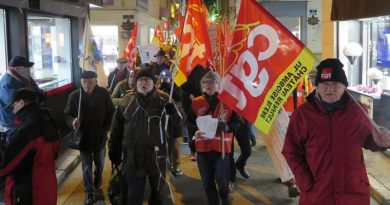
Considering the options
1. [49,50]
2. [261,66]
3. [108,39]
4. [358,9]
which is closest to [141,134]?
[261,66]

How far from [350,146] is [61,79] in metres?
8.80

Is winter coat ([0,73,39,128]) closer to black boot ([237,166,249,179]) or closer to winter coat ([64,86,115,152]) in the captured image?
winter coat ([64,86,115,152])

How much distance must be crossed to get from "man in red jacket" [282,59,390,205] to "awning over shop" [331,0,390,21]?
9.29ft

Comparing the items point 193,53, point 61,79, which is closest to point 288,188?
point 193,53

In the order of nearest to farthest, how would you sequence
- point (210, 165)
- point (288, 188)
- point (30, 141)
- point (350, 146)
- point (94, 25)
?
point (350, 146) < point (30, 141) < point (210, 165) < point (288, 188) < point (94, 25)

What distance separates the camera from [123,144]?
5.56 meters

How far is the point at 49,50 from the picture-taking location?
10828mm

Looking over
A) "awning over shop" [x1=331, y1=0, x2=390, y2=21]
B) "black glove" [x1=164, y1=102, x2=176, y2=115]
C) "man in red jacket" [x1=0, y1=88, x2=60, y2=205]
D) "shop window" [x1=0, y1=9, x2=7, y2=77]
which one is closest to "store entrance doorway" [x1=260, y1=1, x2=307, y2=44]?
"awning over shop" [x1=331, y1=0, x2=390, y2=21]

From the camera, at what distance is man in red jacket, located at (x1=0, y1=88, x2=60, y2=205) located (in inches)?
168

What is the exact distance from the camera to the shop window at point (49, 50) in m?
9.75

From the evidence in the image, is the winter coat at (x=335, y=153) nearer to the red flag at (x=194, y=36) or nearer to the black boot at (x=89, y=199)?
the red flag at (x=194, y=36)

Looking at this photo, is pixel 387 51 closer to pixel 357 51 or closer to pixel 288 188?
pixel 357 51

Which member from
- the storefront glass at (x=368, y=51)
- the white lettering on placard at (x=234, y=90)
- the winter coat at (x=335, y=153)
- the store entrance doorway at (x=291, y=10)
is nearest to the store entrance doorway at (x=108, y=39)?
the store entrance doorway at (x=291, y=10)

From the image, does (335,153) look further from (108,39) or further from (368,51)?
(108,39)
